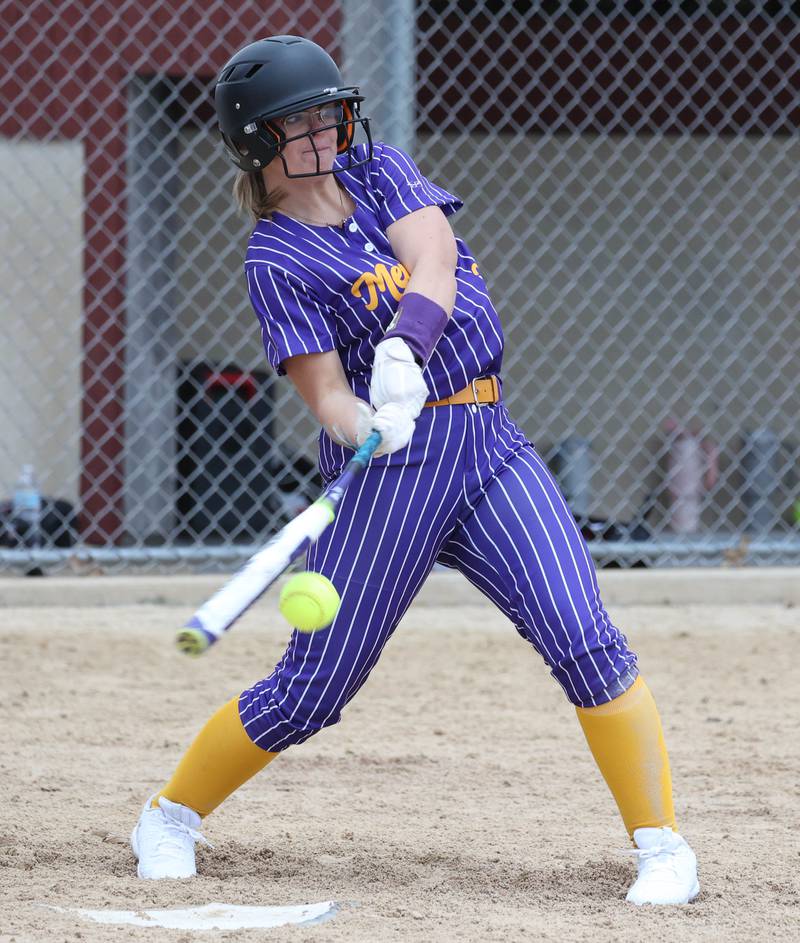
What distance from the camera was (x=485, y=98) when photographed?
301 inches

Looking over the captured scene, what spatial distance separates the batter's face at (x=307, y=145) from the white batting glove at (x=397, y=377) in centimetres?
35

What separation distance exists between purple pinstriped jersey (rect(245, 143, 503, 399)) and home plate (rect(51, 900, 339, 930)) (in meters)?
0.87

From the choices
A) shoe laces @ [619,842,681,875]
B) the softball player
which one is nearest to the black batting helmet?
the softball player

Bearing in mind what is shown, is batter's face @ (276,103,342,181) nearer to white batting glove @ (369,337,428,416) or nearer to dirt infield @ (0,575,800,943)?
white batting glove @ (369,337,428,416)

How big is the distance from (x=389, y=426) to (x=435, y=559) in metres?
0.32

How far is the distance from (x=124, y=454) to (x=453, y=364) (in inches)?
167

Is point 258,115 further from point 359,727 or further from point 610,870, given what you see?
point 359,727

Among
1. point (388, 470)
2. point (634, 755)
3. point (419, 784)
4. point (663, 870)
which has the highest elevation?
point (388, 470)

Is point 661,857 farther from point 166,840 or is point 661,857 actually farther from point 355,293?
point 355,293

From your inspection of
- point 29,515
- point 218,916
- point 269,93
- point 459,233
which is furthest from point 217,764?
point 459,233

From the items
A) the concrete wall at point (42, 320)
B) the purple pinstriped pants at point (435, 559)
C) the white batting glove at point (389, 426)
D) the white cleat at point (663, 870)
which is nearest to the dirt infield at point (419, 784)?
the white cleat at point (663, 870)

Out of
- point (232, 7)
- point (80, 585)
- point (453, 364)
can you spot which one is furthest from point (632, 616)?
point (232, 7)

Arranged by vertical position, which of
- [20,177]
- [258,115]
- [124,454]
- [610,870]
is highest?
[258,115]

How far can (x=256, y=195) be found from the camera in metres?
2.57
